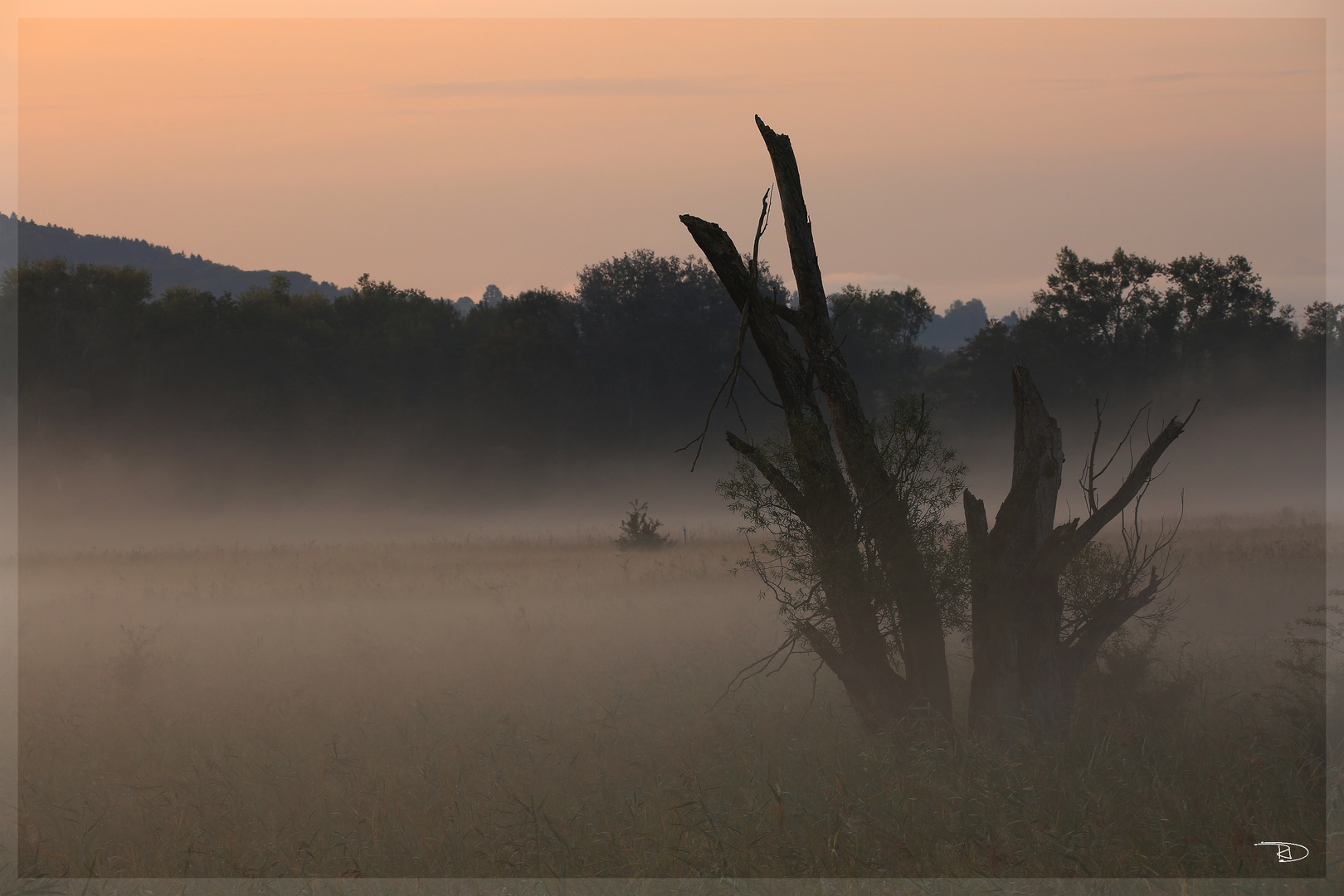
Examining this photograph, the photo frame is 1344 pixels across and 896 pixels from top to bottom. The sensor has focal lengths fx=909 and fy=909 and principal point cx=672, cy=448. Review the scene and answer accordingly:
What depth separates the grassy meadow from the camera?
7039 mm

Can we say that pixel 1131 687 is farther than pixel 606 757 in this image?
Yes

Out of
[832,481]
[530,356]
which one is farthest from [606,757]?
[530,356]

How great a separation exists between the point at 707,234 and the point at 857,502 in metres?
2.82

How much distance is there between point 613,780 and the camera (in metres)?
8.65

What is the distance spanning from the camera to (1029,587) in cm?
876

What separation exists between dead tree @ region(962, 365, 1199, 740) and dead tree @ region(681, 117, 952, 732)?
0.46 metres

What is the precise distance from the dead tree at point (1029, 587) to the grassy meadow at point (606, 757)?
1.78ft

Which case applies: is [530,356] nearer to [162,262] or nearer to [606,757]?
[606,757]

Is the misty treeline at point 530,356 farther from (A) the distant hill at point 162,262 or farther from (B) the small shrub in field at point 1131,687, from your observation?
(A) the distant hill at point 162,262

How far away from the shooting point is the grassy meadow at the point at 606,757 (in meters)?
7.04

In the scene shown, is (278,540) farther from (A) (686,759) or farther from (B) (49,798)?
(A) (686,759)
